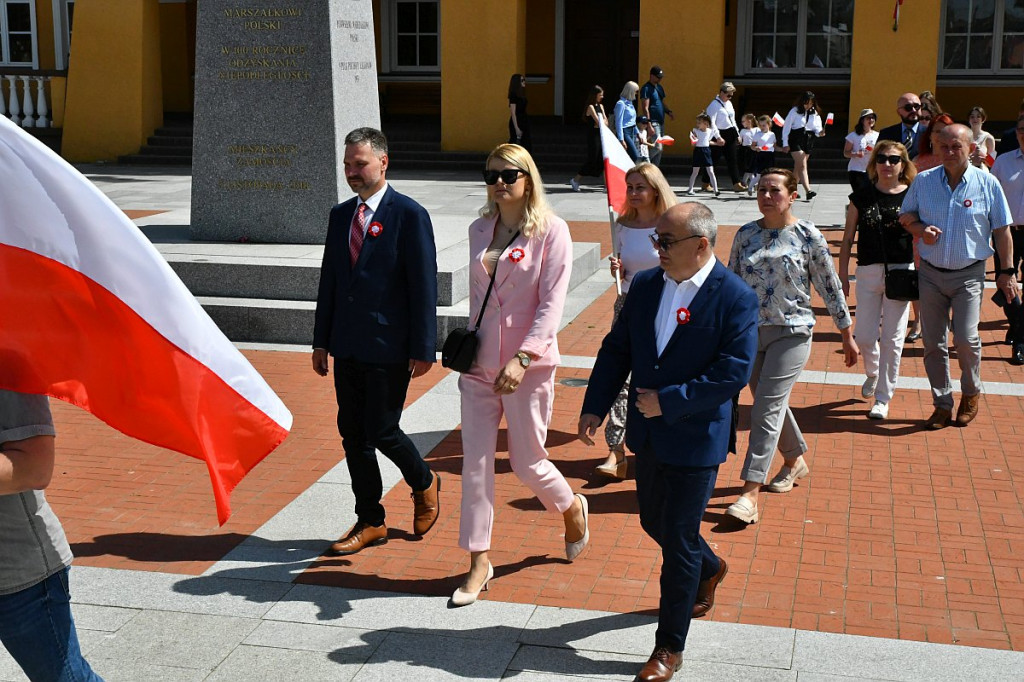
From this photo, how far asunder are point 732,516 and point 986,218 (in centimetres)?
302

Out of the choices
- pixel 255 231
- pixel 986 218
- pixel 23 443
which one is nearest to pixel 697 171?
pixel 255 231

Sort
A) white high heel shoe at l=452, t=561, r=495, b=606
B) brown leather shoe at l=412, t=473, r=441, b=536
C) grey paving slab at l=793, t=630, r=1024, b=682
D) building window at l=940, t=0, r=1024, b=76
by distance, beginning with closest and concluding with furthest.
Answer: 1. grey paving slab at l=793, t=630, r=1024, b=682
2. white high heel shoe at l=452, t=561, r=495, b=606
3. brown leather shoe at l=412, t=473, r=441, b=536
4. building window at l=940, t=0, r=1024, b=76

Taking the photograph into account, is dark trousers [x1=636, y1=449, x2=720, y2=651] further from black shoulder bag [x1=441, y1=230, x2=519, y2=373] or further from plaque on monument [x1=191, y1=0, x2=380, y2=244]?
plaque on monument [x1=191, y1=0, x2=380, y2=244]

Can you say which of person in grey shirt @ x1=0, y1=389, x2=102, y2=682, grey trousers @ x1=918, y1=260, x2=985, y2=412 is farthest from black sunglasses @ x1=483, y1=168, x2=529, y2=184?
grey trousers @ x1=918, y1=260, x2=985, y2=412

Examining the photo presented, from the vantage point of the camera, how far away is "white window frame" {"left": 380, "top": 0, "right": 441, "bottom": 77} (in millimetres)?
28219

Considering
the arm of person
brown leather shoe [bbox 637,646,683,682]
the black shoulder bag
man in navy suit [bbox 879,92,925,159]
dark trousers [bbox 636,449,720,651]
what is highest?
man in navy suit [bbox 879,92,925,159]

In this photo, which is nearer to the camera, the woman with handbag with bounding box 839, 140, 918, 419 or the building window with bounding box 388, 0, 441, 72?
the woman with handbag with bounding box 839, 140, 918, 419

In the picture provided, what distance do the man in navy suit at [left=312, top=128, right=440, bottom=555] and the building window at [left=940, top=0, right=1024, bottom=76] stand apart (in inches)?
900

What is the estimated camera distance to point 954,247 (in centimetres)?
780

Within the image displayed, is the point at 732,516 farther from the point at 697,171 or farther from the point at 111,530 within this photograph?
the point at 697,171

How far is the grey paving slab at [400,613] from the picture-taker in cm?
502

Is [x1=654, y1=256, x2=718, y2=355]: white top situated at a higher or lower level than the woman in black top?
lower

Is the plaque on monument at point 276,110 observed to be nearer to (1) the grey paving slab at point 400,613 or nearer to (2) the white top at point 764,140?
(1) the grey paving slab at point 400,613

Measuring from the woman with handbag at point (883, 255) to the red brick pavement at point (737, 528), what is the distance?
16.5 inches
